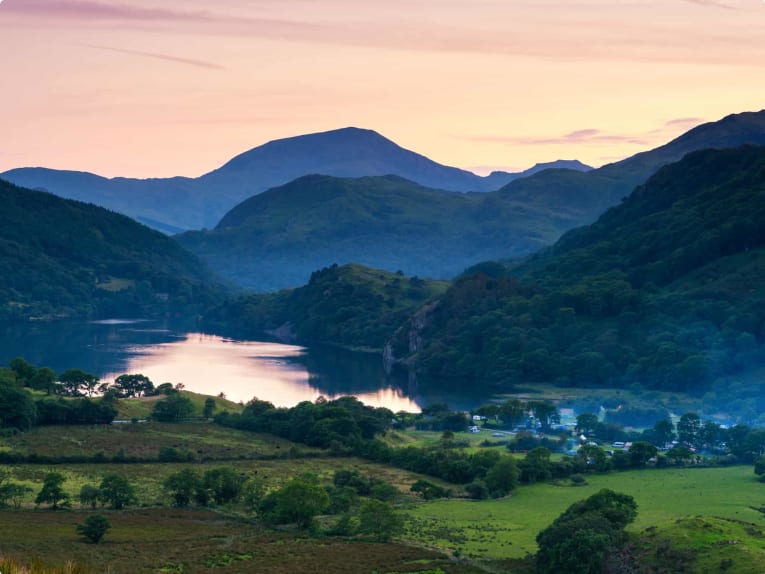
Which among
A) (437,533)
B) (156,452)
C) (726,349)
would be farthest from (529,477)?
(726,349)

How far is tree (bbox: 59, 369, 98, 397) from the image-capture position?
73938 mm

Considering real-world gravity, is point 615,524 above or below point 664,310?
below

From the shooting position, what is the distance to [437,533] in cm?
4050

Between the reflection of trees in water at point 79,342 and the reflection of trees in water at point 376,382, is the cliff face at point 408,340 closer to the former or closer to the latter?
the reflection of trees in water at point 376,382

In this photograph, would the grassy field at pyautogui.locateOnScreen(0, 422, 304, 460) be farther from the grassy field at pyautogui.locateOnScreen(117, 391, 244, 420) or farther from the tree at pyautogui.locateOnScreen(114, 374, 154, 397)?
the tree at pyautogui.locateOnScreen(114, 374, 154, 397)

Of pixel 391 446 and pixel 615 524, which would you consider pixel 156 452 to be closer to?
pixel 391 446

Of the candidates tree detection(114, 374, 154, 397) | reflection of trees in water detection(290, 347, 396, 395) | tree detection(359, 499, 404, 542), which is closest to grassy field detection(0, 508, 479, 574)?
tree detection(359, 499, 404, 542)

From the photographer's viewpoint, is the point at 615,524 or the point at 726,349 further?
the point at 726,349

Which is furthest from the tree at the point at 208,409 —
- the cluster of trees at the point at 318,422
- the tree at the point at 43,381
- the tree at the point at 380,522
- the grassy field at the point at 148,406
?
the tree at the point at 380,522

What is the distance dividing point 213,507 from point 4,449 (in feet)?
50.8

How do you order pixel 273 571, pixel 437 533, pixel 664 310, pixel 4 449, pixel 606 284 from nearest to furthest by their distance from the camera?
pixel 273 571, pixel 437 533, pixel 4 449, pixel 664 310, pixel 606 284

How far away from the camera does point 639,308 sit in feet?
377

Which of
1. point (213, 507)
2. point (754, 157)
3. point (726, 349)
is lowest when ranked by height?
point (213, 507)

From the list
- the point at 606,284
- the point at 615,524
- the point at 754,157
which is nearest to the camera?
the point at 615,524
